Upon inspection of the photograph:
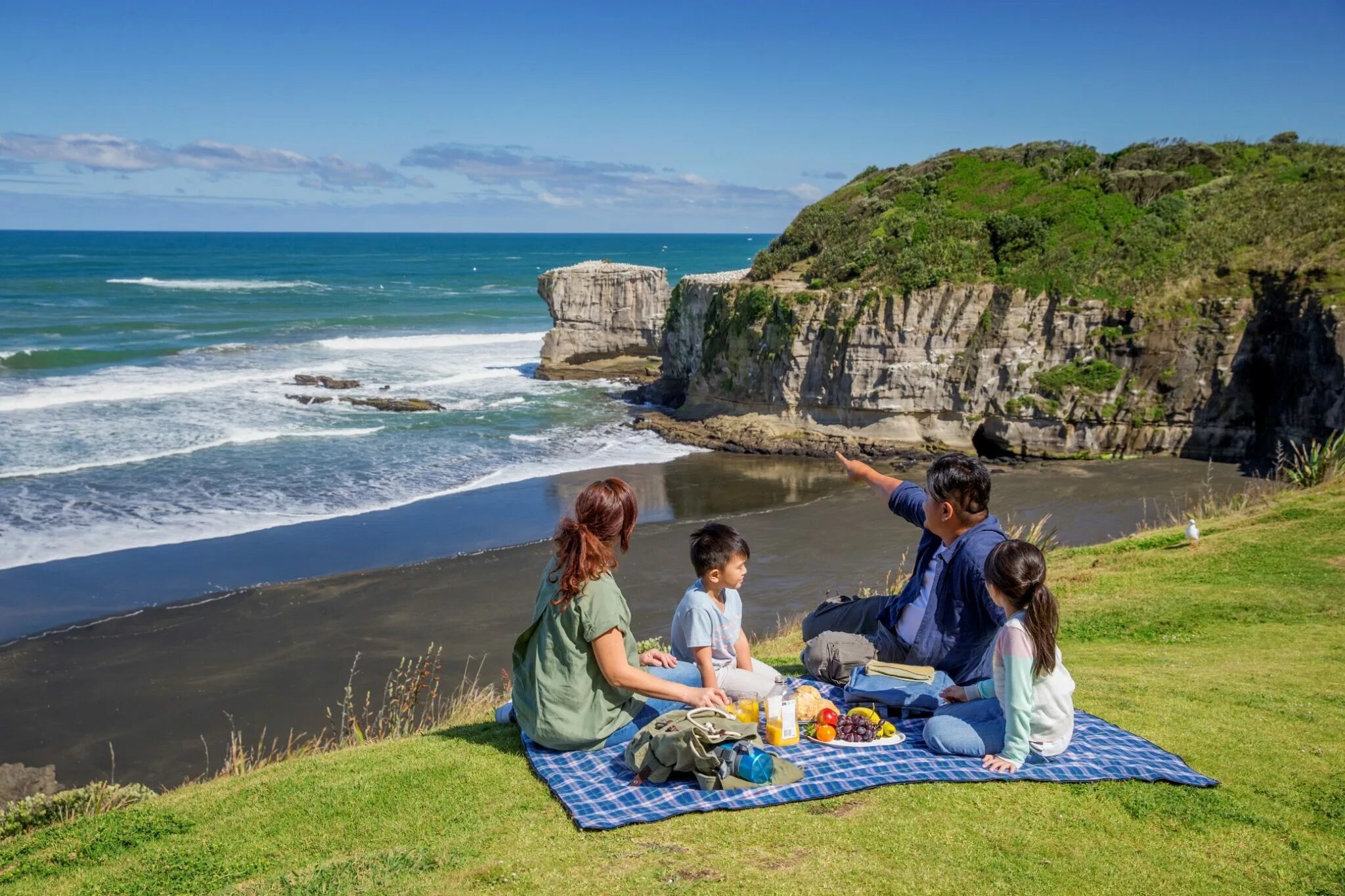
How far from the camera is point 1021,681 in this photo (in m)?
6.05

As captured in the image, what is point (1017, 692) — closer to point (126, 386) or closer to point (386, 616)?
point (386, 616)

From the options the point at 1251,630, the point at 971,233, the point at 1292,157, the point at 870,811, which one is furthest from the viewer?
the point at 1292,157

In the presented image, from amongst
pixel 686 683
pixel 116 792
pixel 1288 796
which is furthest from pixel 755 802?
pixel 116 792

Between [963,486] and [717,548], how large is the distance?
179 cm

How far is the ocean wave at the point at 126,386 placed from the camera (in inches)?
1455

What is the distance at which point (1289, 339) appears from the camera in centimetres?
2662

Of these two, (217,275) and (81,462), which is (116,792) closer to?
(81,462)

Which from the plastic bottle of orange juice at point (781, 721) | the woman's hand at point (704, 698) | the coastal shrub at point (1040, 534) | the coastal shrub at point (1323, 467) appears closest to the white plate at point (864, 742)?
the plastic bottle of orange juice at point (781, 721)

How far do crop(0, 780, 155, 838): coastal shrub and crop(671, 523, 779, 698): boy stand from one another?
4.05 meters

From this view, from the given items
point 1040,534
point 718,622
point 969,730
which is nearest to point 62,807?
point 718,622

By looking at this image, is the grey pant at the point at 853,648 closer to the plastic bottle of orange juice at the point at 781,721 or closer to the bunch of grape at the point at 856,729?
the bunch of grape at the point at 856,729

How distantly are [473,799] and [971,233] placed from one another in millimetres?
30986

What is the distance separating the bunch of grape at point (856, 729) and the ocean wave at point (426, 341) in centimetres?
5072

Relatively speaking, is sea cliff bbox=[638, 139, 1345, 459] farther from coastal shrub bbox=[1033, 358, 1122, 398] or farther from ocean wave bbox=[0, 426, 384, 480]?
ocean wave bbox=[0, 426, 384, 480]
